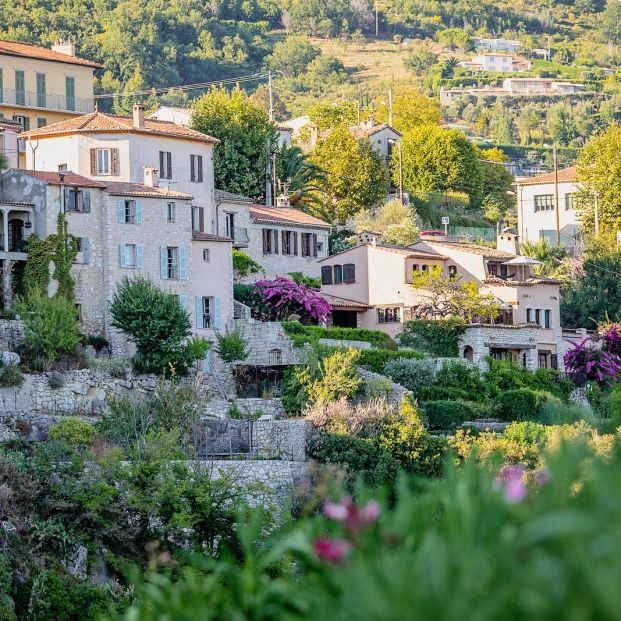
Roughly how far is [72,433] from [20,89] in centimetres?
3715

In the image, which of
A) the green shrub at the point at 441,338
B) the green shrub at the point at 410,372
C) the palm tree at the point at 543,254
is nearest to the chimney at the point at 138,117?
the green shrub at the point at 441,338

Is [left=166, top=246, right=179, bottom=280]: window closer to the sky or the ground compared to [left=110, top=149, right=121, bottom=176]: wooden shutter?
closer to the ground

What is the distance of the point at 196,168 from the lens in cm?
6538

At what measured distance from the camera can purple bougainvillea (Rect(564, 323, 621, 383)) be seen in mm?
66000

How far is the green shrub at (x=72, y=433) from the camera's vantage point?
150ft

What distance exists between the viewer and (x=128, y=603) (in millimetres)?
35875

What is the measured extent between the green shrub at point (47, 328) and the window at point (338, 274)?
716 inches

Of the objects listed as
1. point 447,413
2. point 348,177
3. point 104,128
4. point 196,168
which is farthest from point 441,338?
point 348,177

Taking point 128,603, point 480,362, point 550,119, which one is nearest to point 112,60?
point 550,119

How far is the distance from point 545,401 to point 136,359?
594 inches

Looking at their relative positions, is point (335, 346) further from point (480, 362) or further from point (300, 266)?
point (300, 266)

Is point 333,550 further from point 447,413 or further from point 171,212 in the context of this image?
point 171,212

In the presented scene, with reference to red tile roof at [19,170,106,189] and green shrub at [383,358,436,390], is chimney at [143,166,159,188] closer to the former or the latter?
red tile roof at [19,170,106,189]

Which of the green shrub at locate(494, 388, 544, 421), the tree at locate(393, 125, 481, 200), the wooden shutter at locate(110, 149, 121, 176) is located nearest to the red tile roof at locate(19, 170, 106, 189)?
Result: the wooden shutter at locate(110, 149, 121, 176)
